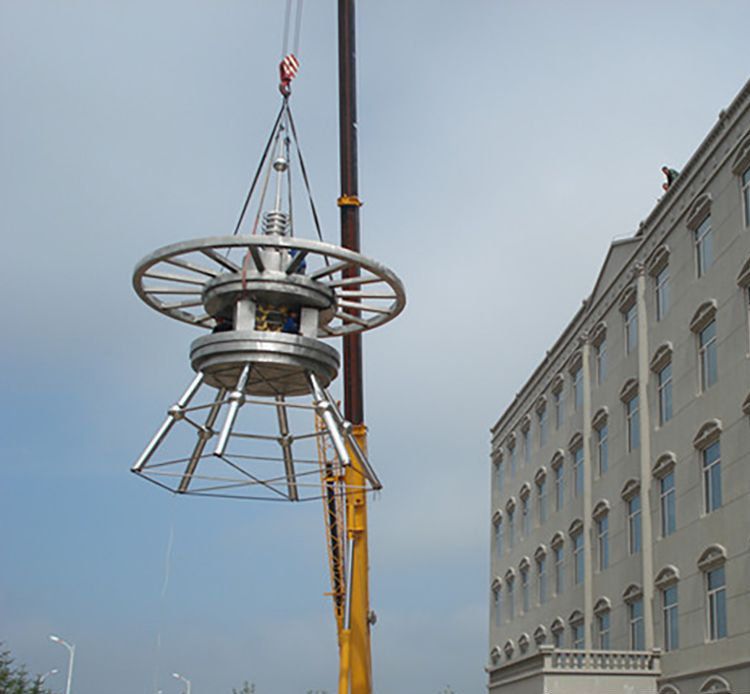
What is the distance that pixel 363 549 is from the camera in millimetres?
20266

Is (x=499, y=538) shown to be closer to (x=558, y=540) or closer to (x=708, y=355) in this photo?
(x=558, y=540)

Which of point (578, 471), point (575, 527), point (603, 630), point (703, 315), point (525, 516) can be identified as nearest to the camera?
point (703, 315)

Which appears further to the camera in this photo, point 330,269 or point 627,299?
point 627,299

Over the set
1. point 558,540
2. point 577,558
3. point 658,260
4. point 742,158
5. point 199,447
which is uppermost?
point 658,260

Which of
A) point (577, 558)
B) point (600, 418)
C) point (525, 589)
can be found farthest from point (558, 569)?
point (600, 418)

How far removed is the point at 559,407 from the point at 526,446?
564 centimetres

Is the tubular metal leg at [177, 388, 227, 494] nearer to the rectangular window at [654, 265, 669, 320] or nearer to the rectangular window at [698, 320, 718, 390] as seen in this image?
the rectangular window at [698, 320, 718, 390]

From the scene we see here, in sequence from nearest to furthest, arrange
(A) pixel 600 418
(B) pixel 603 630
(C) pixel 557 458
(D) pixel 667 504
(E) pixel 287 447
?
(E) pixel 287 447
(D) pixel 667 504
(B) pixel 603 630
(A) pixel 600 418
(C) pixel 557 458

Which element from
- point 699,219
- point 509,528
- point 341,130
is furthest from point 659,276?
point 509,528

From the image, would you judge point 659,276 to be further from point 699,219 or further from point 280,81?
point 280,81

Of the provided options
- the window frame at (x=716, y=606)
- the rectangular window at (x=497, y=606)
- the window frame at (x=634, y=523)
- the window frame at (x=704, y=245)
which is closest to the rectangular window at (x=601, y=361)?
the window frame at (x=634, y=523)

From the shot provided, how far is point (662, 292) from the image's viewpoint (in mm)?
34000

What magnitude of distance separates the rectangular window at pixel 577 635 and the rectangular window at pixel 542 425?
27.2 feet

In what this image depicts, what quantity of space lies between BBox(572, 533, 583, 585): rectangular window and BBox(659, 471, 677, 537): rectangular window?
26.9 ft
